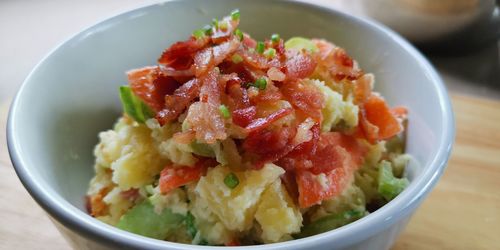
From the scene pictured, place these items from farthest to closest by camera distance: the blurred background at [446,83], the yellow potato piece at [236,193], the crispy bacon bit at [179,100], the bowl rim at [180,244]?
the blurred background at [446,83] < the crispy bacon bit at [179,100] < the yellow potato piece at [236,193] < the bowl rim at [180,244]

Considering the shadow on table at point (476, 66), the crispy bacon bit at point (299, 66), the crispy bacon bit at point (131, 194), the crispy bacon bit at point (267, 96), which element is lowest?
the shadow on table at point (476, 66)

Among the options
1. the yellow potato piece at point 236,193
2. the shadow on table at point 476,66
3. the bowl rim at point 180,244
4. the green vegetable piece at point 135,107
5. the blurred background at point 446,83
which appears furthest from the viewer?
the shadow on table at point 476,66

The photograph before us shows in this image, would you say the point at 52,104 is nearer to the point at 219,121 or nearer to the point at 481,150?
the point at 219,121

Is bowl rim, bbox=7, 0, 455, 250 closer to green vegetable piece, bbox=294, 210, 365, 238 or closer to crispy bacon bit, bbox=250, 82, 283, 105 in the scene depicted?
green vegetable piece, bbox=294, 210, 365, 238

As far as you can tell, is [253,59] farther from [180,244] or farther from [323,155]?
[180,244]

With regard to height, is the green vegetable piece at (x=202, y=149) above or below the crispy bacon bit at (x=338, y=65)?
below

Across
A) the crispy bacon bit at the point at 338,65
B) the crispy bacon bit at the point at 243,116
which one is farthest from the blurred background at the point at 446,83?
the crispy bacon bit at the point at 243,116

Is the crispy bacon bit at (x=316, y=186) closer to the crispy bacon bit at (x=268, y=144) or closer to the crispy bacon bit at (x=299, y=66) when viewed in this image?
the crispy bacon bit at (x=268, y=144)
